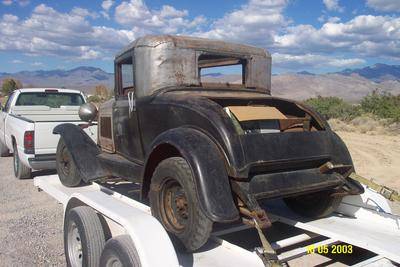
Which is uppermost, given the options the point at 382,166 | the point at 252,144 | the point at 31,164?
the point at 252,144

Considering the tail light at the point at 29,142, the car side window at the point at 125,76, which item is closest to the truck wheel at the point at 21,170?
the tail light at the point at 29,142

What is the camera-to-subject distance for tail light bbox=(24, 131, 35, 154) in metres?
7.09

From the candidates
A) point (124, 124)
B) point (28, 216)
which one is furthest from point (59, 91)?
point (124, 124)

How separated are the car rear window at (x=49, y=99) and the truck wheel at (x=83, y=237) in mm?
6073

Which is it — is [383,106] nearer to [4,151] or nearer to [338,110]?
[338,110]

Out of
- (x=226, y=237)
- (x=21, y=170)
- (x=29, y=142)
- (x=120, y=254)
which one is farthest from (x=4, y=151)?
(x=120, y=254)

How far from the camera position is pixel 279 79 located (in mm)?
103188

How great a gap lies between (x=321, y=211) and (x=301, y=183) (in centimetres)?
66

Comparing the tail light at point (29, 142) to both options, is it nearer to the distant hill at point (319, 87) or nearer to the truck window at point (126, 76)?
the truck window at point (126, 76)

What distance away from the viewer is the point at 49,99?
→ 31.3 ft

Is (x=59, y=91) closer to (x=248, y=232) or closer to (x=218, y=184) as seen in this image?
(x=248, y=232)

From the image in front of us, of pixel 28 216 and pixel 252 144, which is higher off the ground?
pixel 252 144

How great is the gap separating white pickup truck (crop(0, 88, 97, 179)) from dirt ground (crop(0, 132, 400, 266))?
522mm

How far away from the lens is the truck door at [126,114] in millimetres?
4465
